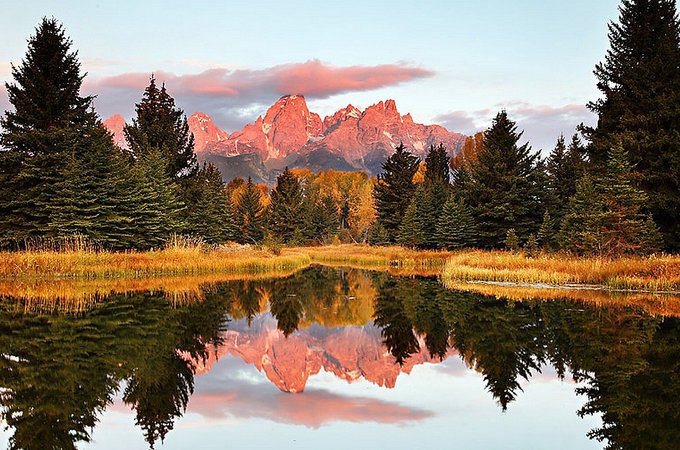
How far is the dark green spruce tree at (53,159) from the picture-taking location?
3234 cm

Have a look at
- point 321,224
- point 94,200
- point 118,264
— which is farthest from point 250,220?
point 118,264

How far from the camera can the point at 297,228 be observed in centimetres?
7775

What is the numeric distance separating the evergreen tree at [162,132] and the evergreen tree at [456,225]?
77.4 feet

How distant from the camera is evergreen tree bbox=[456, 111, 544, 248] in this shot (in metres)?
46.6

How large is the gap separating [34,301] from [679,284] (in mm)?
25201

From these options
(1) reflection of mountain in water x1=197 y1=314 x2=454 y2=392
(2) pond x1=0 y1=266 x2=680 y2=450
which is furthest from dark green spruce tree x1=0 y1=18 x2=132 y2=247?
(1) reflection of mountain in water x1=197 y1=314 x2=454 y2=392

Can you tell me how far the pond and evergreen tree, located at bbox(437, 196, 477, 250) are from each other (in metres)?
28.5

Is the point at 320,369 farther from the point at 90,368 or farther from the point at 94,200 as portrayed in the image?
the point at 94,200

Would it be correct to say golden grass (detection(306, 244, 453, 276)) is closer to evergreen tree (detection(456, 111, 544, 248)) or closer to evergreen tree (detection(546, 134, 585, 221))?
evergreen tree (detection(456, 111, 544, 248))

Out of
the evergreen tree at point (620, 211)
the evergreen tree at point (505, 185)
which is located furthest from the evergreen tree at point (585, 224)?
the evergreen tree at point (505, 185)

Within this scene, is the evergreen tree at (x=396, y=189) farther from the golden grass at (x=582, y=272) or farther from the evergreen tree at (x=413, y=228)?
the golden grass at (x=582, y=272)

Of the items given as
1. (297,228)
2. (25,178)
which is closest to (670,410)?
(25,178)

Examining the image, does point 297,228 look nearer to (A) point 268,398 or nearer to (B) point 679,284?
(B) point 679,284

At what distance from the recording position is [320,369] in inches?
495
